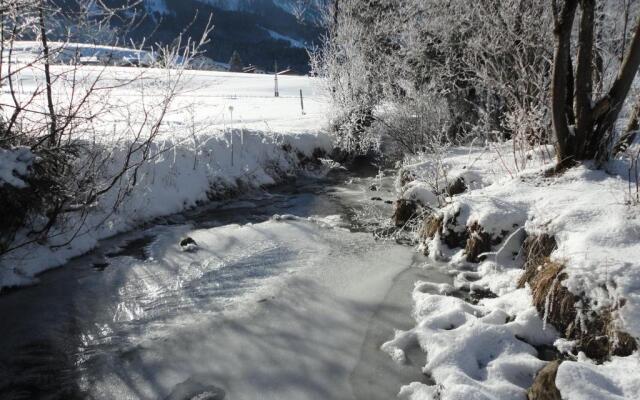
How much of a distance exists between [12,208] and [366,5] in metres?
12.0

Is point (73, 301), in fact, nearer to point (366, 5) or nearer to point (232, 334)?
point (232, 334)

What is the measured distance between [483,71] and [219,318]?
22.2 ft

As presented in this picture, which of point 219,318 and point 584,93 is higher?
point 584,93

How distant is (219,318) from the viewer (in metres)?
5.02

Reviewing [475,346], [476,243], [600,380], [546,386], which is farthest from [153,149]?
[600,380]

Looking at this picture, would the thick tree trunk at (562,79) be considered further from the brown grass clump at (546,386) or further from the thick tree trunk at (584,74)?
the brown grass clump at (546,386)

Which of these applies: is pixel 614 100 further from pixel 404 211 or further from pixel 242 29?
pixel 242 29

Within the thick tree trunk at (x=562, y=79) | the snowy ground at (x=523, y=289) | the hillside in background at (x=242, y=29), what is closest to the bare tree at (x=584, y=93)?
the thick tree trunk at (x=562, y=79)

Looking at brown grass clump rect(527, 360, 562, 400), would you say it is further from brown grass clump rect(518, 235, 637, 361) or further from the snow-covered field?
the snow-covered field

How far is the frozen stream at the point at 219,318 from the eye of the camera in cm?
398

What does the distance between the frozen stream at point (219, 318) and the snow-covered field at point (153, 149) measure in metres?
0.38

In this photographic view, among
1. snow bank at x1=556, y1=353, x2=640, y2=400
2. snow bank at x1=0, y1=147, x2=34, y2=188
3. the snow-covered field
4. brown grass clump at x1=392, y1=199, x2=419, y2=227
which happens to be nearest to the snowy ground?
snow bank at x1=556, y1=353, x2=640, y2=400

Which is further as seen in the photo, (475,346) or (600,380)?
(475,346)

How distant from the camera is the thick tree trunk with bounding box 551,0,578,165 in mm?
5414
